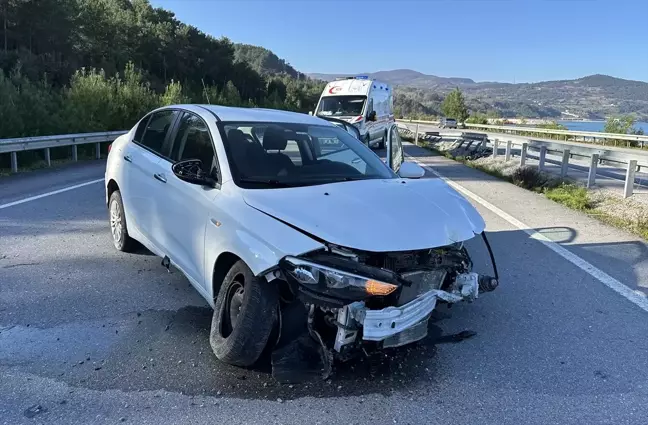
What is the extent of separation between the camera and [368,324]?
3.05m

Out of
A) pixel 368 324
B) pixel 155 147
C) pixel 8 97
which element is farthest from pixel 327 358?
pixel 8 97

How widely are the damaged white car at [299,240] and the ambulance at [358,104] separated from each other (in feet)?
48.4

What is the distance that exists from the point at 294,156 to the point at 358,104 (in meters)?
16.1

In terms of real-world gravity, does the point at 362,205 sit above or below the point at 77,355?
above

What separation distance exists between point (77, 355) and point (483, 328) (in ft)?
10.1

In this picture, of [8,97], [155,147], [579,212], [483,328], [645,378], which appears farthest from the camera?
[8,97]

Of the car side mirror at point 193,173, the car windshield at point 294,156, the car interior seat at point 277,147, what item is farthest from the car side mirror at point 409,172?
the car side mirror at point 193,173

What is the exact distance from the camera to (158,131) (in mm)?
5387

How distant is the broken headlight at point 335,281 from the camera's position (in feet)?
10.0

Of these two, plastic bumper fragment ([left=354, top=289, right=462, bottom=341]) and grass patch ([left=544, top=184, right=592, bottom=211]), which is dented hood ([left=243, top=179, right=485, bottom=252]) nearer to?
plastic bumper fragment ([left=354, top=289, right=462, bottom=341])

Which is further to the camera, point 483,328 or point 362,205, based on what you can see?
point 483,328

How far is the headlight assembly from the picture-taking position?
306 centimetres

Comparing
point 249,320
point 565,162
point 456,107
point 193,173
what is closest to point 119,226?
point 193,173

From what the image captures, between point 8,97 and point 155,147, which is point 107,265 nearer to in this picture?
point 155,147
